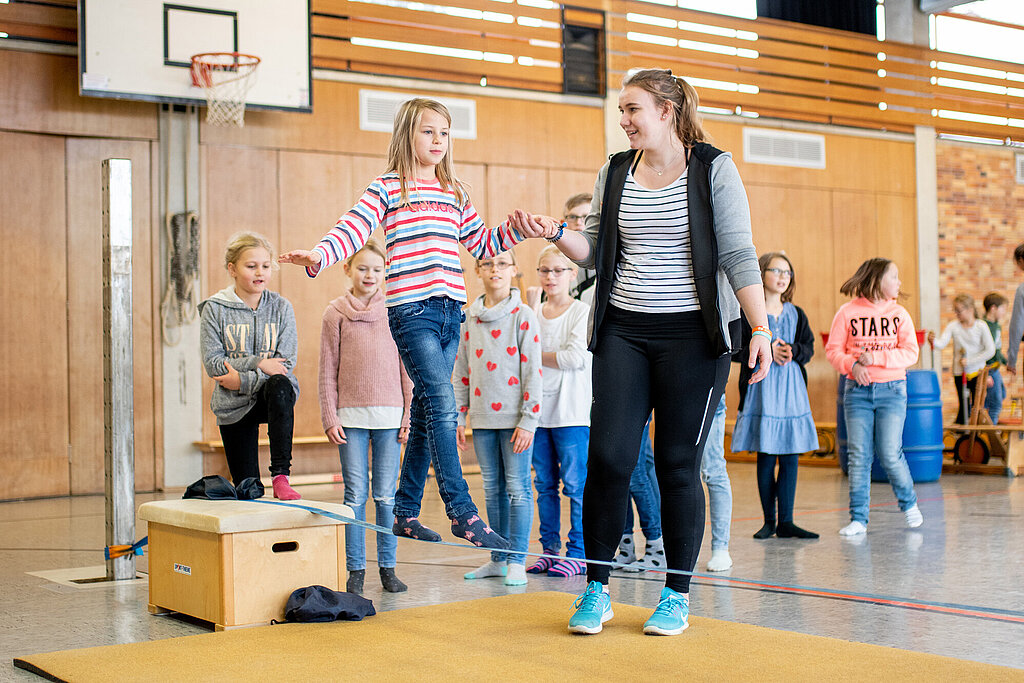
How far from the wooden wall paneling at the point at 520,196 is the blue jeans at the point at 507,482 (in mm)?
4771

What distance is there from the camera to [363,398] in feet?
12.3

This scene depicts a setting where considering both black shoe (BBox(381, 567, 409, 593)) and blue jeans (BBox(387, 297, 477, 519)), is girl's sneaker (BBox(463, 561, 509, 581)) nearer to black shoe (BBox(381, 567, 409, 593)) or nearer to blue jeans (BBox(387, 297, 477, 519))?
black shoe (BBox(381, 567, 409, 593))

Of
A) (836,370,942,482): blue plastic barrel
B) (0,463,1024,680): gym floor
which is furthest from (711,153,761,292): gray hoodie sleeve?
(836,370,942,482): blue plastic barrel

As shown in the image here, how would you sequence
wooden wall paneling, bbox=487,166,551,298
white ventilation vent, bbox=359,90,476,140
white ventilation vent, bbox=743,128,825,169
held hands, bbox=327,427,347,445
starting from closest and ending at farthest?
held hands, bbox=327,427,347,445 → white ventilation vent, bbox=359,90,476,140 → wooden wall paneling, bbox=487,166,551,298 → white ventilation vent, bbox=743,128,825,169

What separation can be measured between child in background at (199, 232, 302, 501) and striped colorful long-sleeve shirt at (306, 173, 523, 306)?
1.09 metres

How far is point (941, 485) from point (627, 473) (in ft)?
16.7

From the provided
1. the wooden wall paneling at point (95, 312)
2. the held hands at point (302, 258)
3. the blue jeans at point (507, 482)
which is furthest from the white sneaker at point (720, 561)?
the wooden wall paneling at point (95, 312)

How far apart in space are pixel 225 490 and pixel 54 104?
15.4 ft

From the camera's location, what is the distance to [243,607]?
126 inches

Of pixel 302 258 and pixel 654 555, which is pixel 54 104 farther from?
pixel 302 258

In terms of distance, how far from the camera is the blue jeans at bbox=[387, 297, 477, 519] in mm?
2775

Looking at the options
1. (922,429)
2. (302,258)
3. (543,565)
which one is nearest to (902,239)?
(922,429)

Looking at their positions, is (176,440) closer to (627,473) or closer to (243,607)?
(243,607)

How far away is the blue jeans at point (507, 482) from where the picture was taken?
395 centimetres
